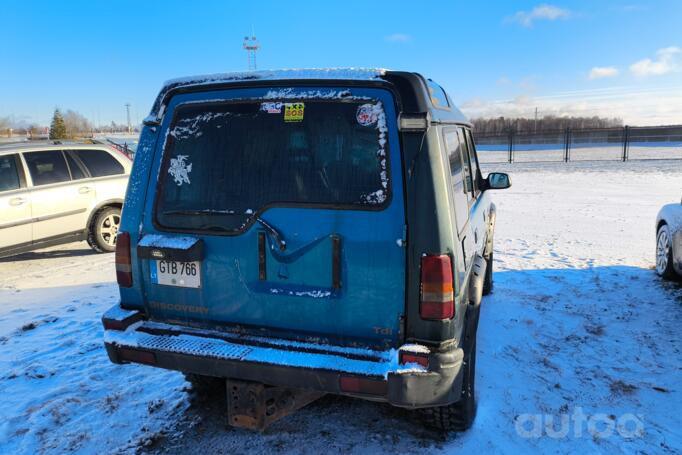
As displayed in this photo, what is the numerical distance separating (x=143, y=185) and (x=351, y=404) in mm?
2033

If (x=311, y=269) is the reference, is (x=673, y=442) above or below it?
below

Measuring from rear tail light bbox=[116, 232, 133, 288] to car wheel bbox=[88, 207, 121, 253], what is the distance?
17.9ft

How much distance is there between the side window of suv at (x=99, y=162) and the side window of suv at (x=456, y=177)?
6.43 metres

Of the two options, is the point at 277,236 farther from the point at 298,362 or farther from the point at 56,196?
the point at 56,196

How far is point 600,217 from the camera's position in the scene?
32.6 ft

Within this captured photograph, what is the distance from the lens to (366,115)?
2385 mm

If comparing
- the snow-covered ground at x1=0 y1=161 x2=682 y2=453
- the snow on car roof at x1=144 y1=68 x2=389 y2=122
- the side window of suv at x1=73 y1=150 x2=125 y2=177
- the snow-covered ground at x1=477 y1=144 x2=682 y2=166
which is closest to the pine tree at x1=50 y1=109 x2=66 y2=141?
the snow-covered ground at x1=477 y1=144 x2=682 y2=166

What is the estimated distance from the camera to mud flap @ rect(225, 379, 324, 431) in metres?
2.51

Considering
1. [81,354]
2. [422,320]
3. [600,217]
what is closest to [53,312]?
[81,354]

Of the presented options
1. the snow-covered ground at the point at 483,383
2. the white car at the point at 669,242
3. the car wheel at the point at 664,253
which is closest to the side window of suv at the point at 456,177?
the snow-covered ground at the point at 483,383

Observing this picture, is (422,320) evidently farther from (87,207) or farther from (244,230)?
(87,207)

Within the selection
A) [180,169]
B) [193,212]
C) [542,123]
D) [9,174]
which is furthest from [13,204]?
[542,123]

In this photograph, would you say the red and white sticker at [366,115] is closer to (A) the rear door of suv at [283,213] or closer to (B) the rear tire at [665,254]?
(A) the rear door of suv at [283,213]

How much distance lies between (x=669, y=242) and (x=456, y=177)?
435 cm
